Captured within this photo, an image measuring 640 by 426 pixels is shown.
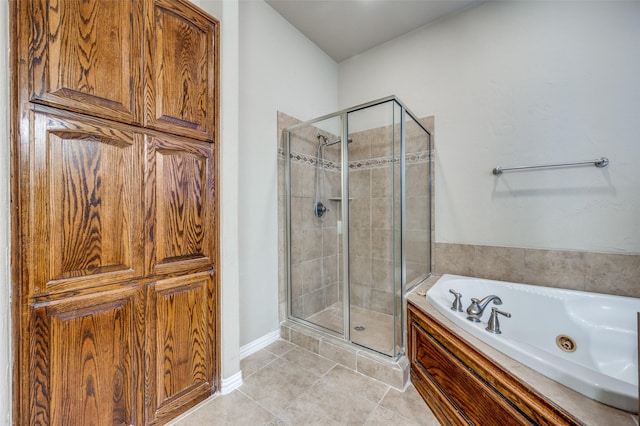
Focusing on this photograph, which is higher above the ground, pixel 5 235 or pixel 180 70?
pixel 180 70

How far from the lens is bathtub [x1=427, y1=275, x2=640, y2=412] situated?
3.81ft

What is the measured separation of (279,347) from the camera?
217 centimetres

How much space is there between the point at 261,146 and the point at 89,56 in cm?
119

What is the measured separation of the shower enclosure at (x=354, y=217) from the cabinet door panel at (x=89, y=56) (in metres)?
1.31

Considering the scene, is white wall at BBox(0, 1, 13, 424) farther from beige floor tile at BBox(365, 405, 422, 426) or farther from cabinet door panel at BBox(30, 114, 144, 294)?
beige floor tile at BBox(365, 405, 422, 426)

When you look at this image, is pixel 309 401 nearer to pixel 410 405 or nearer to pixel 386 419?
pixel 386 419

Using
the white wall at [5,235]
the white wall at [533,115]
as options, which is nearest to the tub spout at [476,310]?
the white wall at [533,115]

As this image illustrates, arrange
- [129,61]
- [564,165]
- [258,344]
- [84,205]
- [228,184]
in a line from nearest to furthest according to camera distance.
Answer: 1. [84,205]
2. [129,61]
3. [228,184]
4. [564,165]
5. [258,344]

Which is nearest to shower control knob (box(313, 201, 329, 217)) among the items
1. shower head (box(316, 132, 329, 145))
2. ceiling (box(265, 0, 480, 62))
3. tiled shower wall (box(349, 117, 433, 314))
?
tiled shower wall (box(349, 117, 433, 314))

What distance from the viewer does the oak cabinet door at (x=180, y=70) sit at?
Answer: 1.33 m

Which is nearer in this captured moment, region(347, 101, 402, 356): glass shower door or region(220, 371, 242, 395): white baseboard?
region(220, 371, 242, 395): white baseboard

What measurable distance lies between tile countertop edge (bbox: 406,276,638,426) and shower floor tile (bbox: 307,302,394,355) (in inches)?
31.3

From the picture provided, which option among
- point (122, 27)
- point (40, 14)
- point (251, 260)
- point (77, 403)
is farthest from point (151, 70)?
point (77, 403)

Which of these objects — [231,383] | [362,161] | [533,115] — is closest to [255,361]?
[231,383]
